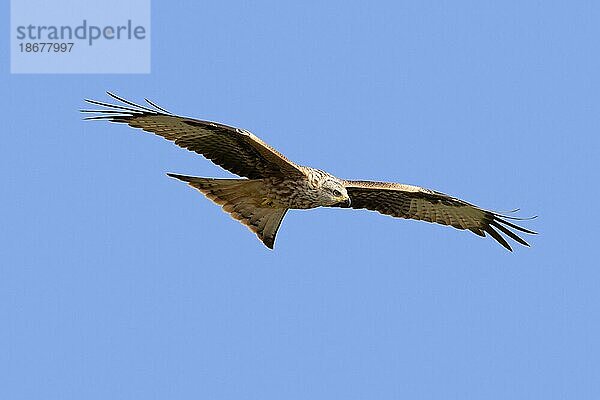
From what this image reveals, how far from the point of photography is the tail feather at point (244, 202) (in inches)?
462

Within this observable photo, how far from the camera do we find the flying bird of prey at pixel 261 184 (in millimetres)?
10914

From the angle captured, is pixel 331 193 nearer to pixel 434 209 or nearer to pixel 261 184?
pixel 261 184

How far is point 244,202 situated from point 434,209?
2217 mm

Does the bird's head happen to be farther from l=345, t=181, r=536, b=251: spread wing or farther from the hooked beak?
l=345, t=181, r=536, b=251: spread wing

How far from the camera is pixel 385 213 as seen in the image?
1288cm

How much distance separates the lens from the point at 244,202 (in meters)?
11.9

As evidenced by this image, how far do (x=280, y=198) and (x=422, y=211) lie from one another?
6.59ft

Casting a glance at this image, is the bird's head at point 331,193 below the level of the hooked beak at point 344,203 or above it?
above

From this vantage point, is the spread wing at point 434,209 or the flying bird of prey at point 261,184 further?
the spread wing at point 434,209

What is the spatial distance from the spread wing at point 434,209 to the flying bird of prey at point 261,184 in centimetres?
1

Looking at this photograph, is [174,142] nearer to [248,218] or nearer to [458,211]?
[248,218]

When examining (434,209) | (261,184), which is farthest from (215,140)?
(434,209)

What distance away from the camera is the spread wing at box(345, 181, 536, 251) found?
12641 mm

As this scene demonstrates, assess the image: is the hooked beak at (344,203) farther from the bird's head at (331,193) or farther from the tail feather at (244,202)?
the tail feather at (244,202)
